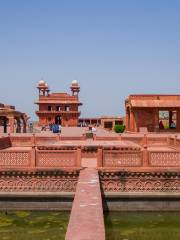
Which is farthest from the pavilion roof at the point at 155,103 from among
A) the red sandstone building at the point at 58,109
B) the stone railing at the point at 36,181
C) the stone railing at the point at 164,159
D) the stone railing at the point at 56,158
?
the red sandstone building at the point at 58,109

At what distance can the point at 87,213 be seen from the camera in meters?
7.63

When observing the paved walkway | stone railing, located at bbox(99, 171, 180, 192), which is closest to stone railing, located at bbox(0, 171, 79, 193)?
the paved walkway

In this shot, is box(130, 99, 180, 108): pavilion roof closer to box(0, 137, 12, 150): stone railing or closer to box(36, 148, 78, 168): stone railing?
box(0, 137, 12, 150): stone railing

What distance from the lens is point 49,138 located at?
70.1 feet

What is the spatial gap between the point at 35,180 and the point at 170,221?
13.2ft

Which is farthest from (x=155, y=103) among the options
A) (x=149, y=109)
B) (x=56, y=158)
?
(x=56, y=158)

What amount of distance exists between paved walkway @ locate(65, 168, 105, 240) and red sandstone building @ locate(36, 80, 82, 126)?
155 feet

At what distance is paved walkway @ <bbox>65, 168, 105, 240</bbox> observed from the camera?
622 centimetres

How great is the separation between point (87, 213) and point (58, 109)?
172 feet

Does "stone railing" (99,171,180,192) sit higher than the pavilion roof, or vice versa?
the pavilion roof

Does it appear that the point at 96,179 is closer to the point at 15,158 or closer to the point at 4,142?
the point at 15,158

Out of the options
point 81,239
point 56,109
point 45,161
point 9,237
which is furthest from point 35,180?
point 56,109

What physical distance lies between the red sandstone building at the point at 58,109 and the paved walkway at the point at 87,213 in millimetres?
47109

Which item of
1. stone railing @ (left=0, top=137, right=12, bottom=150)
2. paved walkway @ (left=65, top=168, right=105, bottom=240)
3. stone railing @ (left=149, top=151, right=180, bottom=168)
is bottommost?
paved walkway @ (left=65, top=168, right=105, bottom=240)
